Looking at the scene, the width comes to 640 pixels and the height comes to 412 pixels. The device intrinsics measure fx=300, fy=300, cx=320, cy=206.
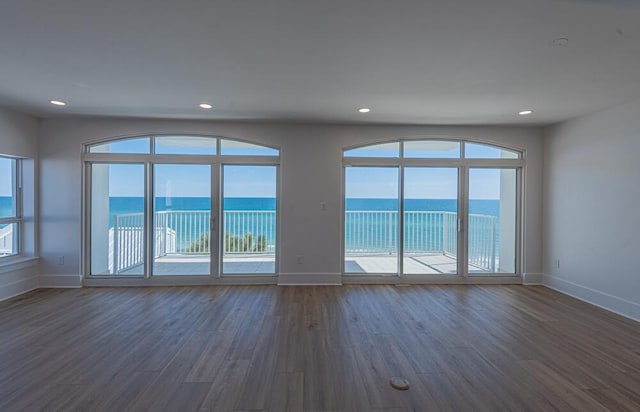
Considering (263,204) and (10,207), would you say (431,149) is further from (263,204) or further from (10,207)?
(10,207)

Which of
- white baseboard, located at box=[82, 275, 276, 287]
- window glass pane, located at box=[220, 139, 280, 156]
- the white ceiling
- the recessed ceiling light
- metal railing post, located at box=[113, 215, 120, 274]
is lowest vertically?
white baseboard, located at box=[82, 275, 276, 287]

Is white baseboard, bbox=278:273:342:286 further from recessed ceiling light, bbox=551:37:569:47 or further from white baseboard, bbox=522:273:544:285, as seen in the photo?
recessed ceiling light, bbox=551:37:569:47

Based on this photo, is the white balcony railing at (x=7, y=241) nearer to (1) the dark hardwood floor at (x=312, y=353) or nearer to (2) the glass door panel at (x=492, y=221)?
(1) the dark hardwood floor at (x=312, y=353)

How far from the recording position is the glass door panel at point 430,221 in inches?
199

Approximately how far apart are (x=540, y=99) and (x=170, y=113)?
4.81 metres

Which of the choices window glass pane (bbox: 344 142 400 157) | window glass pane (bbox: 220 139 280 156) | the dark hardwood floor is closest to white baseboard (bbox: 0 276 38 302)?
the dark hardwood floor

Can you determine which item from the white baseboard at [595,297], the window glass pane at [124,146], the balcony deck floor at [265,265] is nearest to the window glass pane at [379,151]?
the balcony deck floor at [265,265]

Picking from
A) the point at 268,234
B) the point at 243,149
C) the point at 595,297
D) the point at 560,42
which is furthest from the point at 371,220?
the point at 560,42

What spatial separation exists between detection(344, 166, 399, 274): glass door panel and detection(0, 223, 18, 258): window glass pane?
16.3 ft

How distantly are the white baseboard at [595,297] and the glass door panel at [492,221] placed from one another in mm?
581

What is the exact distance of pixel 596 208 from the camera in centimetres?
402

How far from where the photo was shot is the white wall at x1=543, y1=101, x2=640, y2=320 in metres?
3.60

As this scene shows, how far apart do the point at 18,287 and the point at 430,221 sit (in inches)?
251

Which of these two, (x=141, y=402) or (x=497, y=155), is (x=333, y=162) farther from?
(x=141, y=402)
